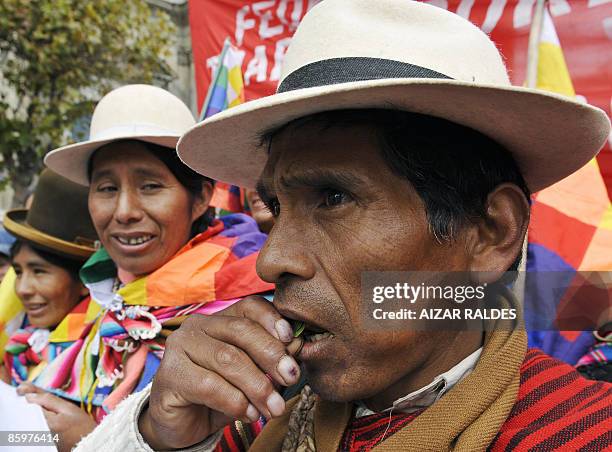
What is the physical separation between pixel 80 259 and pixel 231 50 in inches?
83.5

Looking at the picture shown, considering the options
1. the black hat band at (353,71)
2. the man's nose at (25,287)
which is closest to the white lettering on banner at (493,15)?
the black hat band at (353,71)

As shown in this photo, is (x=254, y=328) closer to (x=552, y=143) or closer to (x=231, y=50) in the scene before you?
(x=552, y=143)

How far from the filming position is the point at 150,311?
111 inches

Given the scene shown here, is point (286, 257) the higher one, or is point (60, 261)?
point (286, 257)

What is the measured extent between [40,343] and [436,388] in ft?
9.32

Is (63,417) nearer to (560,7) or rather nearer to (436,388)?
(436,388)

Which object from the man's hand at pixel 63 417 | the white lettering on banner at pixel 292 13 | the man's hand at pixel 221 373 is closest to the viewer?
the man's hand at pixel 221 373

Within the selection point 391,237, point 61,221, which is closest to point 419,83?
point 391,237

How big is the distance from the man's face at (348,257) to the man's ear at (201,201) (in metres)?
1.72

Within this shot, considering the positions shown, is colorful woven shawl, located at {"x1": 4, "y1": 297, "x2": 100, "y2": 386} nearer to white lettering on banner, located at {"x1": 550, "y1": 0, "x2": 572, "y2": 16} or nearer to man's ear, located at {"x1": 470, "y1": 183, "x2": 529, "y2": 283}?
man's ear, located at {"x1": 470, "y1": 183, "x2": 529, "y2": 283}

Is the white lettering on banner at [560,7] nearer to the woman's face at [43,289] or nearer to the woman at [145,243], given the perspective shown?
the woman at [145,243]

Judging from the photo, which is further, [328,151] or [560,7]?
[560,7]

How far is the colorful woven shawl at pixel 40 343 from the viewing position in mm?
3295

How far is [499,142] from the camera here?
4.98 ft
